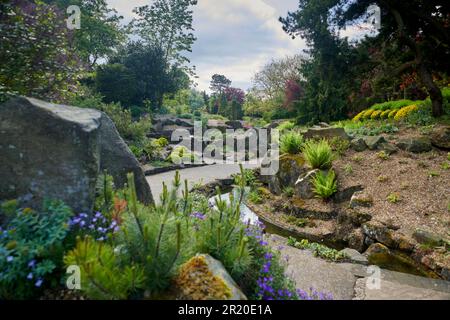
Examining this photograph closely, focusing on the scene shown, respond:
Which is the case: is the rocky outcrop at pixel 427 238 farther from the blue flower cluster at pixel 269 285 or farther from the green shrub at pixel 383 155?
the blue flower cluster at pixel 269 285

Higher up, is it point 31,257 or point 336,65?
point 336,65

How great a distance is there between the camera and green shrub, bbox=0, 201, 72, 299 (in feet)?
5.82

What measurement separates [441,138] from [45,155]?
8.46m

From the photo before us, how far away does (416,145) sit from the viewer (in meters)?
7.29

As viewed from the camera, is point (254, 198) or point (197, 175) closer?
A: point (254, 198)

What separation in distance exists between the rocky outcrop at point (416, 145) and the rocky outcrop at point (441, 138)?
0.13 metres

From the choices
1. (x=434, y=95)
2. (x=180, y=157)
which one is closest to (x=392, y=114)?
(x=434, y=95)

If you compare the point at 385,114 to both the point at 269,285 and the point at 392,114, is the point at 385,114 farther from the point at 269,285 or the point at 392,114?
the point at 269,285

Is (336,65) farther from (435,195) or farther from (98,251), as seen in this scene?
(98,251)

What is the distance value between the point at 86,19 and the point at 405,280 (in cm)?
2454

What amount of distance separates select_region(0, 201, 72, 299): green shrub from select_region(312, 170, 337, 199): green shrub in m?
5.78

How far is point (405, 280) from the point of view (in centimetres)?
368
